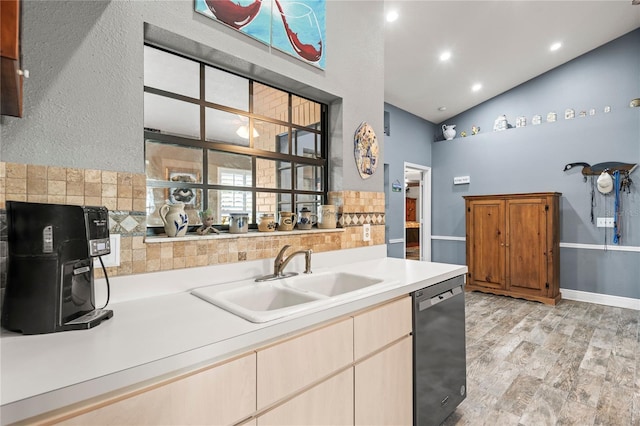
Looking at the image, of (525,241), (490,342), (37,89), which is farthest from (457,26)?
(37,89)

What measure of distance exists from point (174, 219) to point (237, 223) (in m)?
0.33

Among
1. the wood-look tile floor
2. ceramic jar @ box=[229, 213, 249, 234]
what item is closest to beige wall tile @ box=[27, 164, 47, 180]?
ceramic jar @ box=[229, 213, 249, 234]

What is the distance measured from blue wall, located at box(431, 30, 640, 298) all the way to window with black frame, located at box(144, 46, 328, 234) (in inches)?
154

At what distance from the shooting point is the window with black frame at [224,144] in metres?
1.53

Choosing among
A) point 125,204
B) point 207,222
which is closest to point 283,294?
point 207,222

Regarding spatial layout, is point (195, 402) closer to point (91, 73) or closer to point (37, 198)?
point (37, 198)

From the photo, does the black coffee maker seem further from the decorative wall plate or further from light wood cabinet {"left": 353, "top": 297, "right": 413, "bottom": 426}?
the decorative wall plate

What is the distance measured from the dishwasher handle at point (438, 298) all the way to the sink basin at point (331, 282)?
24cm

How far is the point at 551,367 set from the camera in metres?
2.44

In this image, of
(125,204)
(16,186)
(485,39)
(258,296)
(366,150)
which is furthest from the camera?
(485,39)

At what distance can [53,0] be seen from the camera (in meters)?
1.11

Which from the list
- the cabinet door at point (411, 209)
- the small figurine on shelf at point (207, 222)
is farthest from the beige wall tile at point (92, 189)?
the cabinet door at point (411, 209)

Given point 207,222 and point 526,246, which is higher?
point 207,222

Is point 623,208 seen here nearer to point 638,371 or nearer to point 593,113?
point 593,113
